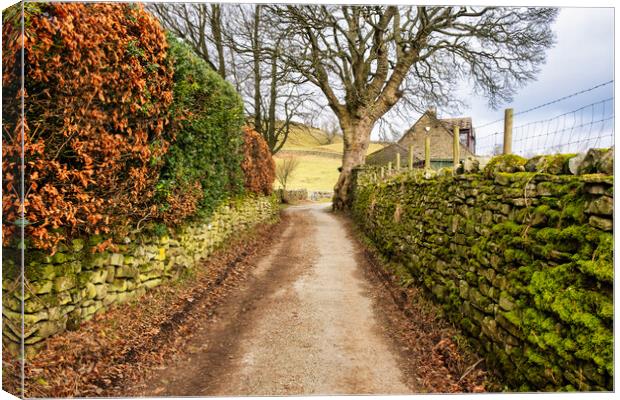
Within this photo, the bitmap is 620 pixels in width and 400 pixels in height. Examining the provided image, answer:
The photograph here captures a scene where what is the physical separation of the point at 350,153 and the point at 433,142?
5.85 m

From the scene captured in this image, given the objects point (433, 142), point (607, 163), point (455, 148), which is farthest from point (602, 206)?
point (433, 142)

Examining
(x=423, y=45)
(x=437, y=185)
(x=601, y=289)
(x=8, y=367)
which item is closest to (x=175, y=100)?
(x=8, y=367)

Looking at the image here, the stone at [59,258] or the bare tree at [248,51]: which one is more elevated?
the bare tree at [248,51]

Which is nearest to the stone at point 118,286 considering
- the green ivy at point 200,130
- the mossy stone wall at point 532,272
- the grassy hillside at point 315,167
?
the green ivy at point 200,130

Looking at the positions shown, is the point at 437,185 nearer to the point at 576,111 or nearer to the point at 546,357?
the point at 576,111

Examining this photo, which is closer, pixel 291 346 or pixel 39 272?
pixel 39 272

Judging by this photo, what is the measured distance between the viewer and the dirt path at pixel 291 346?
3389 mm

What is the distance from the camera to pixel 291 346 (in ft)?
13.8

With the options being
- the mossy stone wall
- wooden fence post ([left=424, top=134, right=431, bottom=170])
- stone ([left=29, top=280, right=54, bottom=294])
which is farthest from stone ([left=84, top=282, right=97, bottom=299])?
wooden fence post ([left=424, top=134, right=431, bottom=170])

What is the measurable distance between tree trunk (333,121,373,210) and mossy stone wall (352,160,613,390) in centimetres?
1201

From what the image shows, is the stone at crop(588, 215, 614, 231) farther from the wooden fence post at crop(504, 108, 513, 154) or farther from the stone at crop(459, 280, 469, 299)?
the stone at crop(459, 280, 469, 299)

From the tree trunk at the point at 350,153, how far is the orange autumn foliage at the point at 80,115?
13171mm

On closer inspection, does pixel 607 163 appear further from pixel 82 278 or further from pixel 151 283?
pixel 151 283

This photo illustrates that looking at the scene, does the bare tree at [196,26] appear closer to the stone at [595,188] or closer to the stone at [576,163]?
the stone at [576,163]
